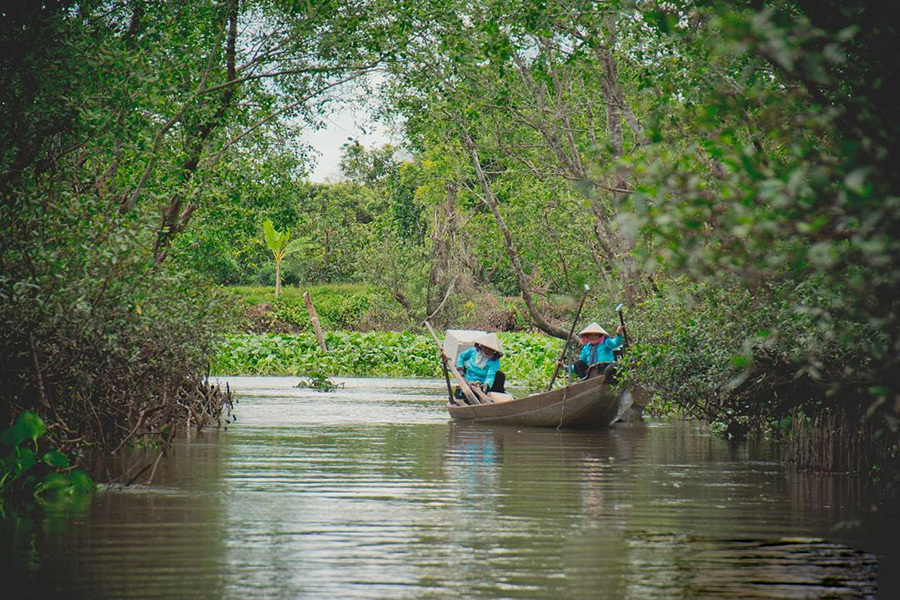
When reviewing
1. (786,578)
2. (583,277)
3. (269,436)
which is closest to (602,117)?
(583,277)

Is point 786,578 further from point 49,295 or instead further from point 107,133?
point 107,133

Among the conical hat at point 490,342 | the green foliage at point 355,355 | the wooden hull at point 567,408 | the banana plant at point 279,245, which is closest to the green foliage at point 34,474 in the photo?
the wooden hull at point 567,408

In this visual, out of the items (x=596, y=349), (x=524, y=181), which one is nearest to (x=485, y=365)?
(x=596, y=349)

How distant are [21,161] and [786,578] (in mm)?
6470

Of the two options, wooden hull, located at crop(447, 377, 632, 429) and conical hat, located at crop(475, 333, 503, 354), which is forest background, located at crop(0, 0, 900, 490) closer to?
wooden hull, located at crop(447, 377, 632, 429)

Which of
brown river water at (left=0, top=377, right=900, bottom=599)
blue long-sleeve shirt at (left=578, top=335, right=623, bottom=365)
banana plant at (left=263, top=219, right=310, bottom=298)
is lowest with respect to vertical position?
brown river water at (left=0, top=377, right=900, bottom=599)

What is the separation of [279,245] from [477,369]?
28690 mm

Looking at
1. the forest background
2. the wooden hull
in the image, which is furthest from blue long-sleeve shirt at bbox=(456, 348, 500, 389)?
the forest background

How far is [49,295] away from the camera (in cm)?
948

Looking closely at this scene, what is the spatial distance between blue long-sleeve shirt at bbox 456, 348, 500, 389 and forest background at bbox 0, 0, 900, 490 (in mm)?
2053

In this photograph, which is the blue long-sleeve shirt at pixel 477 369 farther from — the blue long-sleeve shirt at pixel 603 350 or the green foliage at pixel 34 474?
the green foliage at pixel 34 474

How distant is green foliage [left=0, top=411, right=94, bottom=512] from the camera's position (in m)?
9.05

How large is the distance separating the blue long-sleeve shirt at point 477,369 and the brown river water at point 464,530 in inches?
177

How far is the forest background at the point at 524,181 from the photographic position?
4.86 m
